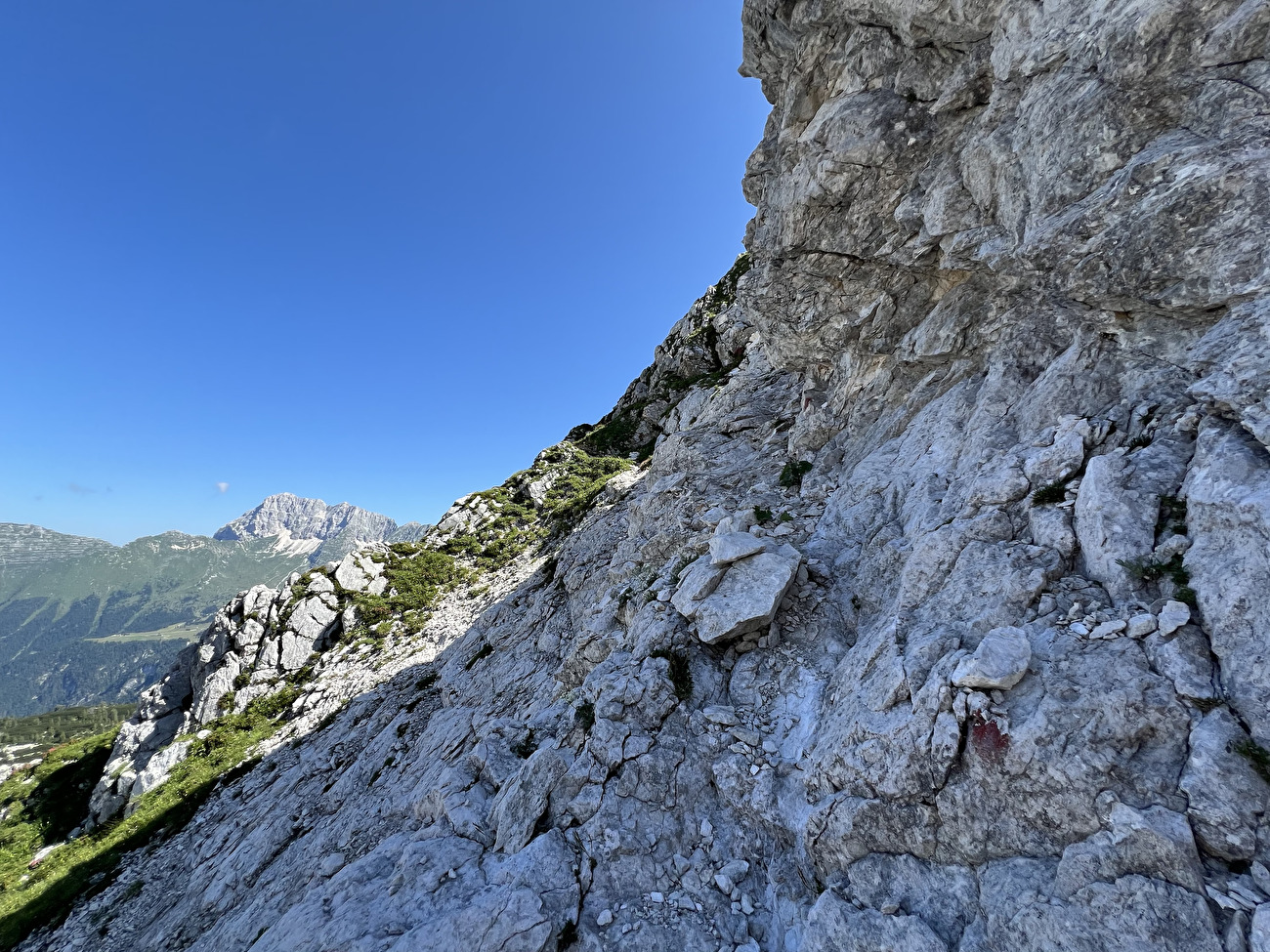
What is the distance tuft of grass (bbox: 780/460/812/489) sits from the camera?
22438 mm

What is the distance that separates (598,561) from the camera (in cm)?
2947

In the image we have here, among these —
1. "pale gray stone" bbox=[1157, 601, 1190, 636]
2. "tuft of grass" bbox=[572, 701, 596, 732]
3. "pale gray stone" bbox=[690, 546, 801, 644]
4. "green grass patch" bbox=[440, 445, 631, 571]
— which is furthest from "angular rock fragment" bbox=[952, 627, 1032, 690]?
"green grass patch" bbox=[440, 445, 631, 571]

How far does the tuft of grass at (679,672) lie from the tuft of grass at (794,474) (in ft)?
35.2

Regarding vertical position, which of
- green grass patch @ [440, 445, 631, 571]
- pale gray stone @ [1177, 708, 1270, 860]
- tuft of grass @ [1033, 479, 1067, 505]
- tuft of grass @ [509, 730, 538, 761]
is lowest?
pale gray stone @ [1177, 708, 1270, 860]

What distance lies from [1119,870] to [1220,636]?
422 centimetres

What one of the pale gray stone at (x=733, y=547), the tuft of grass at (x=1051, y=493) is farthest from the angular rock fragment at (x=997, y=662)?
the pale gray stone at (x=733, y=547)

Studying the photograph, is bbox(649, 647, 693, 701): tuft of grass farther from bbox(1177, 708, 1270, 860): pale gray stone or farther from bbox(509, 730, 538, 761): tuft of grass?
bbox(1177, 708, 1270, 860): pale gray stone

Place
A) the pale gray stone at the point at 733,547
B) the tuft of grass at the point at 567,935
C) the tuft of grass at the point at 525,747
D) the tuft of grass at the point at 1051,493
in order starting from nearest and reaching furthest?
the tuft of grass at the point at 567,935
the tuft of grass at the point at 1051,493
the tuft of grass at the point at 525,747
the pale gray stone at the point at 733,547

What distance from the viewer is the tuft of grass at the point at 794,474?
2244 centimetres

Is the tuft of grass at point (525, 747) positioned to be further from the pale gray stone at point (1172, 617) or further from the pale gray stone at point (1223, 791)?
the pale gray stone at point (1172, 617)

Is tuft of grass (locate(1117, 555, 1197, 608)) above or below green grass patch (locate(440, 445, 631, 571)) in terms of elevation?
below

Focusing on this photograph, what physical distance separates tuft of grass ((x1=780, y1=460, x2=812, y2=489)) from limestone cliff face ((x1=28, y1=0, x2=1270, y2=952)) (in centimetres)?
12

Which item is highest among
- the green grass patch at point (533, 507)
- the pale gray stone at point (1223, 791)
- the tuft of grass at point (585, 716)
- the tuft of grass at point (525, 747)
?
the green grass patch at point (533, 507)

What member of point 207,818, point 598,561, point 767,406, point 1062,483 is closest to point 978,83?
point 1062,483
